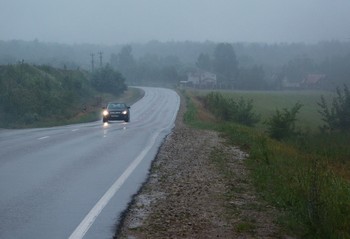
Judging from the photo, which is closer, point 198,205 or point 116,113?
point 198,205

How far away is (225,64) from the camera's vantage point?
537 ft

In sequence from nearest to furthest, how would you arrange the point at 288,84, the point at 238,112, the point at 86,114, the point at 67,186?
the point at 67,186 → the point at 238,112 → the point at 86,114 → the point at 288,84

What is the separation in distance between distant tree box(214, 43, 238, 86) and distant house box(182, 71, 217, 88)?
6.95 feet

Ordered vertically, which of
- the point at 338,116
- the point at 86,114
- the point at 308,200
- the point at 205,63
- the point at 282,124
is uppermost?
the point at 308,200

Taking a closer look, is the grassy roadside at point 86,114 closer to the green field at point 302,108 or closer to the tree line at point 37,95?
the tree line at point 37,95

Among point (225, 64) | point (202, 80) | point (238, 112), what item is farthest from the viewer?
point (225, 64)

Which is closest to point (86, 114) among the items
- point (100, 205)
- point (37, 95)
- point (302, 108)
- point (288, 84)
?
point (37, 95)

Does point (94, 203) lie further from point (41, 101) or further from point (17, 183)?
point (41, 101)

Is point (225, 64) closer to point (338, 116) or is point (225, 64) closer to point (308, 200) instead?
point (338, 116)

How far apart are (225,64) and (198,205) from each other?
152844mm

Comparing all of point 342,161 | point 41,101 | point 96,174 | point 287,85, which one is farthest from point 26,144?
point 287,85

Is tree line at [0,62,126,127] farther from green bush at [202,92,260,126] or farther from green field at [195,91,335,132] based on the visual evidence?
green field at [195,91,335,132]

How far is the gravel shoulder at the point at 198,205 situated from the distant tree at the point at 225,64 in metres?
134

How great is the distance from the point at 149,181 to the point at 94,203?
3311 mm
